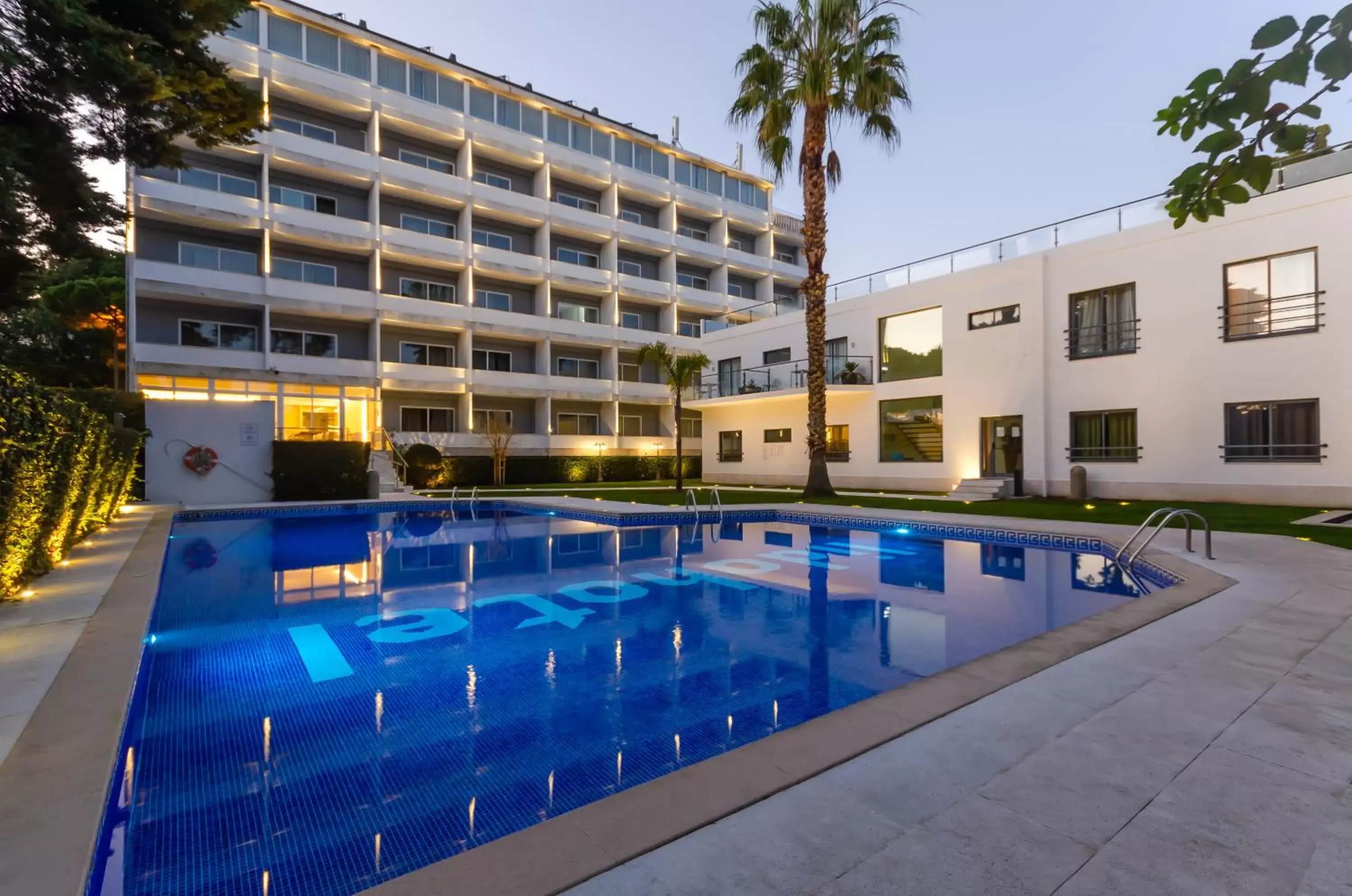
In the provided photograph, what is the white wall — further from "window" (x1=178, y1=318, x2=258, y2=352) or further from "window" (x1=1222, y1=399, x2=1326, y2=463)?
"window" (x1=1222, y1=399, x2=1326, y2=463)

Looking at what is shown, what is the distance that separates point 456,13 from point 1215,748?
51989 millimetres

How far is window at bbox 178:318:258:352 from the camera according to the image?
23.7 meters

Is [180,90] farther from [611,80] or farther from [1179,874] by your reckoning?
[611,80]

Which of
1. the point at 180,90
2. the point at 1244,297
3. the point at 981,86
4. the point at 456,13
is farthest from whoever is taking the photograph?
Answer: the point at 456,13

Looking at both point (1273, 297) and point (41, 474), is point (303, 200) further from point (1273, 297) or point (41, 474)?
point (1273, 297)

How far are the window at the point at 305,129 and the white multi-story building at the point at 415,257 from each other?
0.07 m

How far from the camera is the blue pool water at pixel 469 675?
3129mm

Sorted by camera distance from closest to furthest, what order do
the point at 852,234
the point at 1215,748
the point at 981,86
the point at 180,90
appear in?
the point at 1215,748 → the point at 180,90 → the point at 981,86 → the point at 852,234

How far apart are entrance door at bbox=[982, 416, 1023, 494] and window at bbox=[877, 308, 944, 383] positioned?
2504mm

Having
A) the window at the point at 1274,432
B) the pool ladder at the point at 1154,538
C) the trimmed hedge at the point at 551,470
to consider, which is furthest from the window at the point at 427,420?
the window at the point at 1274,432

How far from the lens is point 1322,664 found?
4.30 metres

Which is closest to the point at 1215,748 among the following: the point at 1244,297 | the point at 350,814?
the point at 350,814

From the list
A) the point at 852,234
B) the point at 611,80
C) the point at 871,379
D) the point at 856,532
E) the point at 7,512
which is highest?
the point at 611,80

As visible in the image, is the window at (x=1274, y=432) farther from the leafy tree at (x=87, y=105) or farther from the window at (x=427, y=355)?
the window at (x=427, y=355)
